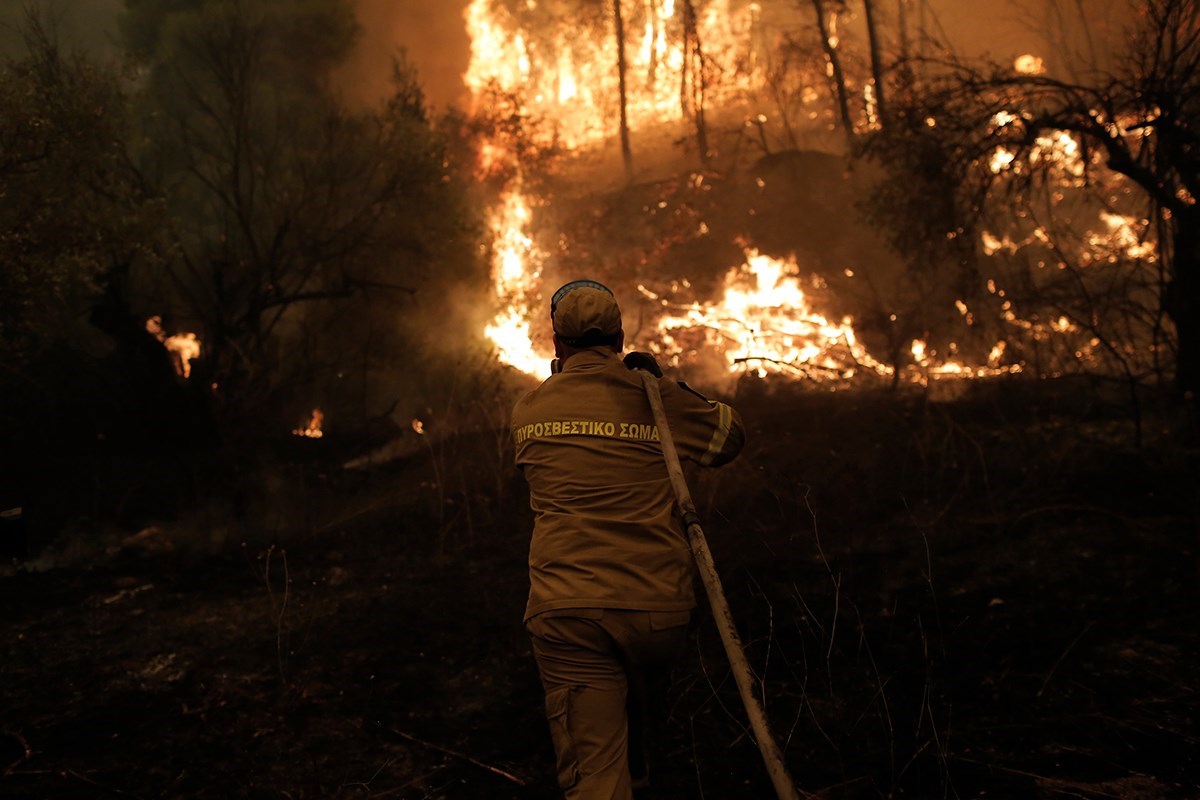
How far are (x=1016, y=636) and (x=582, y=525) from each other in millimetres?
4480

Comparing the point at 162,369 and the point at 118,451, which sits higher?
the point at 162,369

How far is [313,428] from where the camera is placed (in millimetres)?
17281

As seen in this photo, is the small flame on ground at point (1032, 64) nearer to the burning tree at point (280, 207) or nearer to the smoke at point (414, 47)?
the smoke at point (414, 47)

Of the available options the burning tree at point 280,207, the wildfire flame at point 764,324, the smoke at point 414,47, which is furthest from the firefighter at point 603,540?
the smoke at point 414,47

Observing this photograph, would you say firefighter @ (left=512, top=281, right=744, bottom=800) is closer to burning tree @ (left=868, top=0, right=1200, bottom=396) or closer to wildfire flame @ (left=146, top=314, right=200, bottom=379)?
burning tree @ (left=868, top=0, right=1200, bottom=396)

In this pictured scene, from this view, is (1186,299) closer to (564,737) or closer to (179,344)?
(564,737)

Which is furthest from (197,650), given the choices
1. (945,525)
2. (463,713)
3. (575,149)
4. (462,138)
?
(575,149)

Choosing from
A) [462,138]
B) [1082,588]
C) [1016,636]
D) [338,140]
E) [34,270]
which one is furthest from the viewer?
[462,138]

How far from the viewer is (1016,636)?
5973 mm

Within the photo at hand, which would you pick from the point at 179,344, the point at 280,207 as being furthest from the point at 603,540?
the point at 179,344

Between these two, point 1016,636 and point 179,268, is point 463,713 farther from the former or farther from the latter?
point 179,268

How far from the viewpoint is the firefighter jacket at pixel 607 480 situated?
2.86 meters

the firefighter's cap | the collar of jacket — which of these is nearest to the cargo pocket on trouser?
the collar of jacket

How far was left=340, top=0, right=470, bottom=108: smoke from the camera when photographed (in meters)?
22.6
